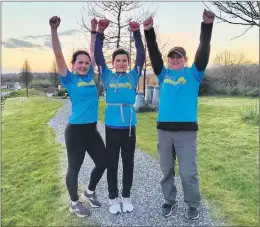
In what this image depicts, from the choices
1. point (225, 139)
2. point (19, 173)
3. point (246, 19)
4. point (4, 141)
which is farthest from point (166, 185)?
point (4, 141)

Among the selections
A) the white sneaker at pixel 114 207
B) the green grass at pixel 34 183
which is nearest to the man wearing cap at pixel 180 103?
the white sneaker at pixel 114 207

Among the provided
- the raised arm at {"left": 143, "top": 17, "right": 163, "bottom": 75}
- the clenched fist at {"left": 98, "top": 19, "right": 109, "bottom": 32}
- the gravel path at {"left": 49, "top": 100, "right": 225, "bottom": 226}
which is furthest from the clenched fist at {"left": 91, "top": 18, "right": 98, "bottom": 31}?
the gravel path at {"left": 49, "top": 100, "right": 225, "bottom": 226}

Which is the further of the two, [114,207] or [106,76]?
[114,207]

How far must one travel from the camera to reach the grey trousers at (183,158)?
3.38 m

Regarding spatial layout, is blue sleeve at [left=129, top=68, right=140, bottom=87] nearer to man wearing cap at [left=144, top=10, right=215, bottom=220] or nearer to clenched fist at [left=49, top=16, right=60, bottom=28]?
man wearing cap at [left=144, top=10, right=215, bottom=220]

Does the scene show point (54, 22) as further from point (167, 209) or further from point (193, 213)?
point (193, 213)

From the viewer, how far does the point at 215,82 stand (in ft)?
75.3

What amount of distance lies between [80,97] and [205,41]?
1.36 meters

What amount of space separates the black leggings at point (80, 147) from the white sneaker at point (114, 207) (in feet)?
1.25

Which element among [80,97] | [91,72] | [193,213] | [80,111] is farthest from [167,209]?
[91,72]

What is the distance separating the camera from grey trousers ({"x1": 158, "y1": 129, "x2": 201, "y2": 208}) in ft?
11.1

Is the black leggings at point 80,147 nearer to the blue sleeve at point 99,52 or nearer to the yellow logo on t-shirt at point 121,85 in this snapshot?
the yellow logo on t-shirt at point 121,85

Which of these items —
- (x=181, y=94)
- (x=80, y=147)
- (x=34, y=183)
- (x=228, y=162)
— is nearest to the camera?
(x=181, y=94)

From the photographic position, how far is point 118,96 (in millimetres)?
3459
